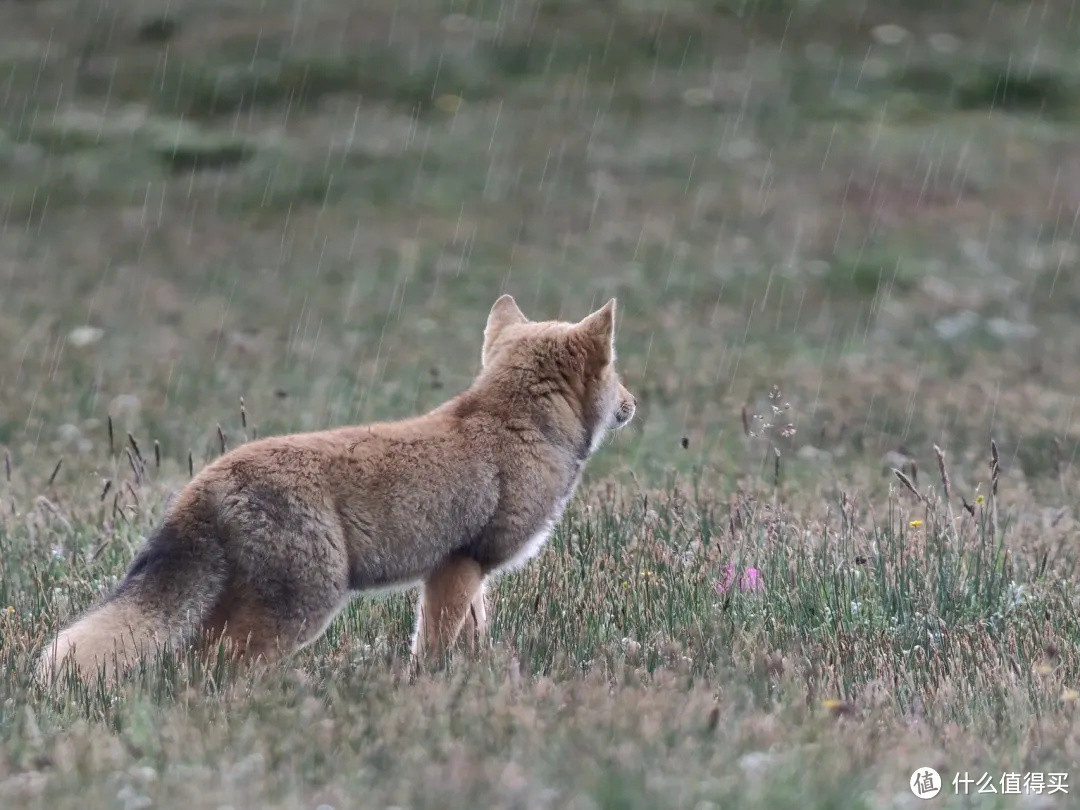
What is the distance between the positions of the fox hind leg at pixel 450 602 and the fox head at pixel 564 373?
764 mm

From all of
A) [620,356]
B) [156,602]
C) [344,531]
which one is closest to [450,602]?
[344,531]

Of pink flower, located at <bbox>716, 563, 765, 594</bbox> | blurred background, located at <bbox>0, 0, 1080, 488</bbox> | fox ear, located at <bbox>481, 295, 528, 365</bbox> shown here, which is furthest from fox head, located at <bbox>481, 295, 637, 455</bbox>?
blurred background, located at <bbox>0, 0, 1080, 488</bbox>

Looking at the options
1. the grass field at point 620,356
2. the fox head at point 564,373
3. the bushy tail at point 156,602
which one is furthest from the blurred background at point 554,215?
the bushy tail at point 156,602

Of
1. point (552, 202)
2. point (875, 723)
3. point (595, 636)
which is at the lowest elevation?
point (552, 202)

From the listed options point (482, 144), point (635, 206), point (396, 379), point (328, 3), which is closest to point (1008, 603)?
point (396, 379)

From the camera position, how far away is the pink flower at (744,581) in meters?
6.14

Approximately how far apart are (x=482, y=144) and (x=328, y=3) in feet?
23.7

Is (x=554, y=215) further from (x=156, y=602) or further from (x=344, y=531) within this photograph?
(x=156, y=602)

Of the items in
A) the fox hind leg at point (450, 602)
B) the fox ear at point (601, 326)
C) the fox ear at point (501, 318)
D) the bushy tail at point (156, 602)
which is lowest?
the fox hind leg at point (450, 602)

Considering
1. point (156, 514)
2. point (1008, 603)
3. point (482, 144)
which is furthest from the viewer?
point (482, 144)

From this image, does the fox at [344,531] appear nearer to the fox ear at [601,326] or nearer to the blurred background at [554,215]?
the fox ear at [601,326]

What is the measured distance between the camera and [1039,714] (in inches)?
187

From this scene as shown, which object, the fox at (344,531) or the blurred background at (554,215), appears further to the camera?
the blurred background at (554,215)

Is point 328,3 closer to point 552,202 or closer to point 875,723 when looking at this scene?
point 552,202
